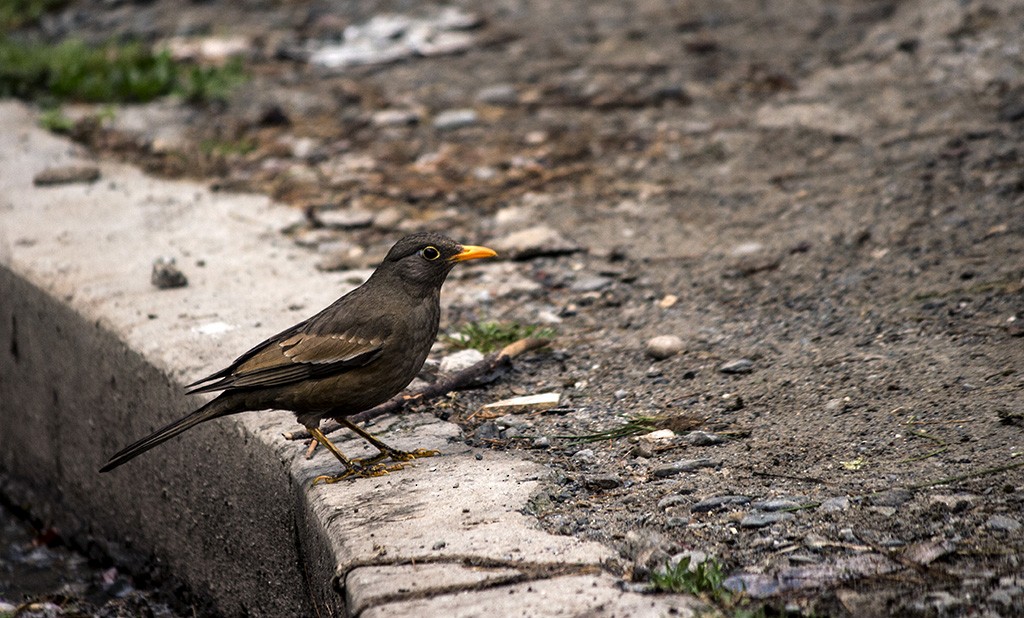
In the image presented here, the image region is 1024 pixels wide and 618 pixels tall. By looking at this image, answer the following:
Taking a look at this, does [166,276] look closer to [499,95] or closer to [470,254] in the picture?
[470,254]

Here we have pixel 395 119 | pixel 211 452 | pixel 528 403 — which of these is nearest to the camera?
pixel 528 403

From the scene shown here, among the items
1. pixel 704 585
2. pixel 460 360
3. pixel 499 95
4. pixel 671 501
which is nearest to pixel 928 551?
pixel 704 585

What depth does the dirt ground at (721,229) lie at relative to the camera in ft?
11.4

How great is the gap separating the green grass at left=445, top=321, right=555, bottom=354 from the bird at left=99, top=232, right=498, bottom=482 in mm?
832

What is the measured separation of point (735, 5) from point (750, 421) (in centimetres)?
630

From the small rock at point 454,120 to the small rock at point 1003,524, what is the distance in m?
5.37

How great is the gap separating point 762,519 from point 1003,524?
0.62 meters

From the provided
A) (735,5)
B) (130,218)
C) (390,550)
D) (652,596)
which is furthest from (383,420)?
(735,5)

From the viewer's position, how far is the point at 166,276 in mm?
5625

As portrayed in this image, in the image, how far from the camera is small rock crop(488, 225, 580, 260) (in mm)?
6219

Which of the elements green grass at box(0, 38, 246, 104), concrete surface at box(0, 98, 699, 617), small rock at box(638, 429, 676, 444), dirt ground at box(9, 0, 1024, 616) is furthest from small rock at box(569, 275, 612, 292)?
green grass at box(0, 38, 246, 104)

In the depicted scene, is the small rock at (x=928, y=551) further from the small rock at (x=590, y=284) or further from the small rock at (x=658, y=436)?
the small rock at (x=590, y=284)

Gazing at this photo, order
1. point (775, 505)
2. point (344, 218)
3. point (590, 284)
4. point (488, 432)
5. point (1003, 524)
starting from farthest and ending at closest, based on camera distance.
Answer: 1. point (344, 218)
2. point (590, 284)
3. point (488, 432)
4. point (775, 505)
5. point (1003, 524)

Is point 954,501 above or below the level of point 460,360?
above
